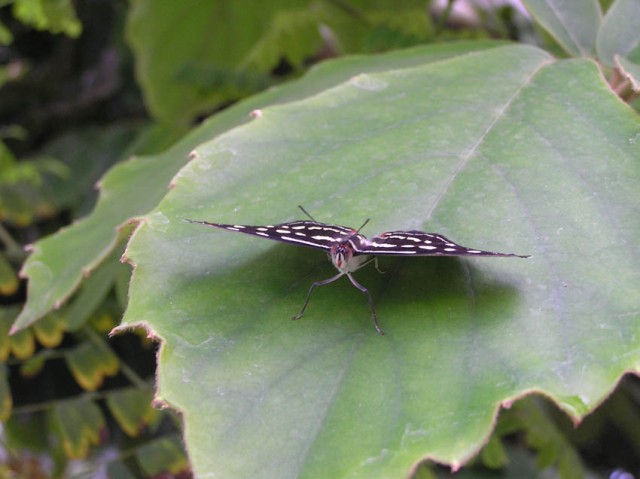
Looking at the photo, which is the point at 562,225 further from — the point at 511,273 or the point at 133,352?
the point at 133,352

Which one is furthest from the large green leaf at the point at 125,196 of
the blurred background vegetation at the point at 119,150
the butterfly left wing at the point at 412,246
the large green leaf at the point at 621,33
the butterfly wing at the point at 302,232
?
the butterfly left wing at the point at 412,246

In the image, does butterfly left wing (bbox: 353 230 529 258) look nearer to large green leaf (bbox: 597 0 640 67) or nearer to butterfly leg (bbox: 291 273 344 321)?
butterfly leg (bbox: 291 273 344 321)

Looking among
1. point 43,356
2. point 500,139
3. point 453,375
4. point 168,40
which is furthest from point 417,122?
point 168,40

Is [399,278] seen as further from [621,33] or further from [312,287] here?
[621,33]

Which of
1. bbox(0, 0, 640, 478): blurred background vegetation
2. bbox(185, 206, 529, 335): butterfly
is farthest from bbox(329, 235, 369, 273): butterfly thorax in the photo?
bbox(0, 0, 640, 478): blurred background vegetation

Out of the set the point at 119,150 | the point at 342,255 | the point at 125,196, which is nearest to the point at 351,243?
the point at 342,255

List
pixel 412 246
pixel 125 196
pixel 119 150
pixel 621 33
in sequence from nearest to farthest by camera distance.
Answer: pixel 412 246, pixel 621 33, pixel 125 196, pixel 119 150
